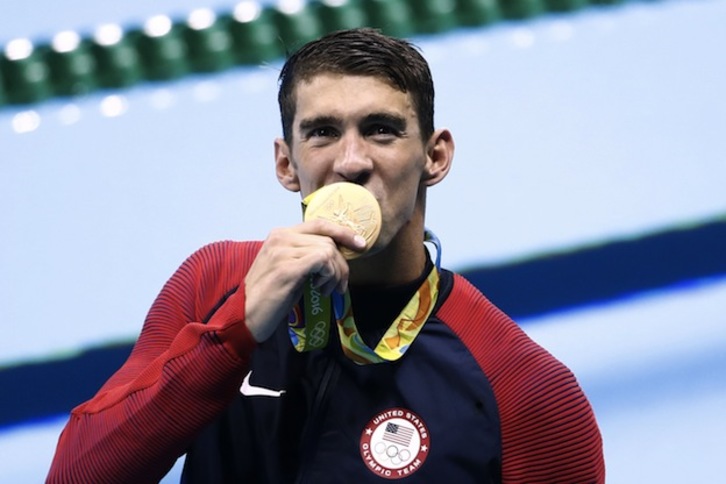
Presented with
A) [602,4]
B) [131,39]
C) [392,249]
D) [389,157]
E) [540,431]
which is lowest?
[540,431]

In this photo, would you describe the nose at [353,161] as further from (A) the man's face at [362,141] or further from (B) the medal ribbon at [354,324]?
(B) the medal ribbon at [354,324]

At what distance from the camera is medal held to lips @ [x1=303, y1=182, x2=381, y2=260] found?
1215 millimetres

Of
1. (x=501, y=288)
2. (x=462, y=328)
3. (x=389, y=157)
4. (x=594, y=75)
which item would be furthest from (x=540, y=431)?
(x=594, y=75)

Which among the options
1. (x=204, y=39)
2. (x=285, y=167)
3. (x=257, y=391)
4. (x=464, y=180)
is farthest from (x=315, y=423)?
(x=204, y=39)

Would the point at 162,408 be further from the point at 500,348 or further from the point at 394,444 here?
the point at 500,348

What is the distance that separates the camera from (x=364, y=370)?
138 cm

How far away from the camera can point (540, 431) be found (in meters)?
1.34

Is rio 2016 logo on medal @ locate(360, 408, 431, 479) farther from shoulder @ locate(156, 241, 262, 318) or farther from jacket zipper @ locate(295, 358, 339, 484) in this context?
shoulder @ locate(156, 241, 262, 318)

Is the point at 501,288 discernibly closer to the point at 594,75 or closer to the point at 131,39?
the point at 594,75

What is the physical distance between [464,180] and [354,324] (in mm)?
1320

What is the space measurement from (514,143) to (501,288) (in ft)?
1.26

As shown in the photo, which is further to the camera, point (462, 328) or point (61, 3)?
point (61, 3)

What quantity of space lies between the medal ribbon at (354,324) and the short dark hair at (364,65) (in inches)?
6.6

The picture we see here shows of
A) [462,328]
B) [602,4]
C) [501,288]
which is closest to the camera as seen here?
[462,328]
